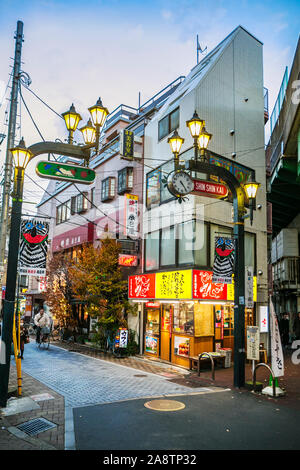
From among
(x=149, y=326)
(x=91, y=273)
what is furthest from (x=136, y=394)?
(x=91, y=273)

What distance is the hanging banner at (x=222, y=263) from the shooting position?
11.5 metres

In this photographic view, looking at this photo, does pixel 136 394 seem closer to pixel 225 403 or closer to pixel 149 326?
pixel 225 403

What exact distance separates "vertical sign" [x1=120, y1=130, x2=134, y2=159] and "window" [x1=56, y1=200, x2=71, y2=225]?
1289 centimetres

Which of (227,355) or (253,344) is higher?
(253,344)

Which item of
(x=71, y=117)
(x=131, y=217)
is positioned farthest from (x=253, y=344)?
(x=131, y=217)

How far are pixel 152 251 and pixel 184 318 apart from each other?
4324 millimetres

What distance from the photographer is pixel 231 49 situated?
1838 centimetres

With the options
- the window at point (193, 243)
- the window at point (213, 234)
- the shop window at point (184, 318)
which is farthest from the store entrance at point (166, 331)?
the window at point (213, 234)

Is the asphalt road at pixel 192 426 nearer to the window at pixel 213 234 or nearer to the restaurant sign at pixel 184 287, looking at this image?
the restaurant sign at pixel 184 287

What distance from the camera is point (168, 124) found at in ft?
59.9

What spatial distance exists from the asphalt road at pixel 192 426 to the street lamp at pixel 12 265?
6.72ft

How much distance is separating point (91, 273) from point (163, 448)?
12826mm

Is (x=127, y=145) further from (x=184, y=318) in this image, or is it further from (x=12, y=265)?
(x=12, y=265)

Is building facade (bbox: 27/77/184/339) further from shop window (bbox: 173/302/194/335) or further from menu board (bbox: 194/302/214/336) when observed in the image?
menu board (bbox: 194/302/214/336)
